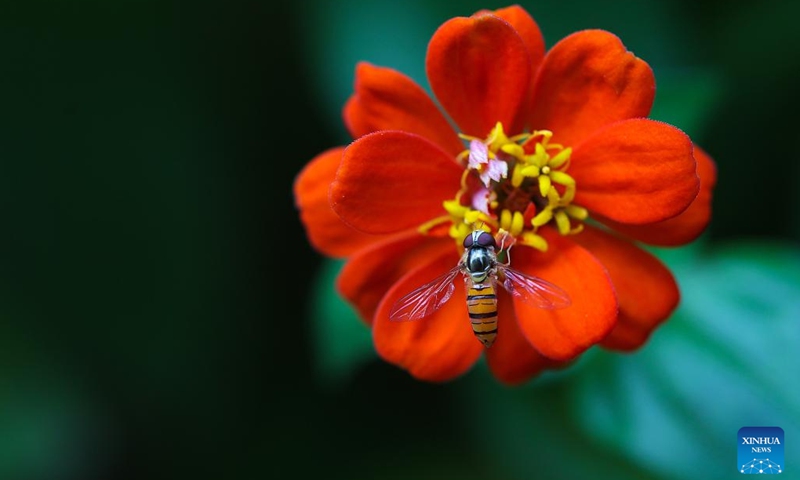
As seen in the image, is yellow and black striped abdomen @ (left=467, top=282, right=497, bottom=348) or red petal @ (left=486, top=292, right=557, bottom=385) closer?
yellow and black striped abdomen @ (left=467, top=282, right=497, bottom=348)

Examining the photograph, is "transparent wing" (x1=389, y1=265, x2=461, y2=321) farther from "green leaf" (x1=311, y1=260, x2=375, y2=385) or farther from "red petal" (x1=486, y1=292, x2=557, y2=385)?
"green leaf" (x1=311, y1=260, x2=375, y2=385)

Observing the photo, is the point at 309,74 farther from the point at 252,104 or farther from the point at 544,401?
the point at 544,401

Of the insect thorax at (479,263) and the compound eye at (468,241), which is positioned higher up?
the compound eye at (468,241)

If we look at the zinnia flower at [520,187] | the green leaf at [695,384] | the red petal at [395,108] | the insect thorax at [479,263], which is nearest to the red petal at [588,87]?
the zinnia flower at [520,187]

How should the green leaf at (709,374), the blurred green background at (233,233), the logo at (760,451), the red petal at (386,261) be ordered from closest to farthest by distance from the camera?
the red petal at (386,261)
the logo at (760,451)
the green leaf at (709,374)
the blurred green background at (233,233)

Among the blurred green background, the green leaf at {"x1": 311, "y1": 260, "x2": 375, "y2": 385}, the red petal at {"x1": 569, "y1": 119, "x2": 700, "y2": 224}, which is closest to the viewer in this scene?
the red petal at {"x1": 569, "y1": 119, "x2": 700, "y2": 224}

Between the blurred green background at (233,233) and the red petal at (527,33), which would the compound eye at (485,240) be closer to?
the red petal at (527,33)

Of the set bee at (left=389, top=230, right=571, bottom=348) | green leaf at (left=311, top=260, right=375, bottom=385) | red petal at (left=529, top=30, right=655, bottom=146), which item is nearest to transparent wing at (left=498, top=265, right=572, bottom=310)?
bee at (left=389, top=230, right=571, bottom=348)

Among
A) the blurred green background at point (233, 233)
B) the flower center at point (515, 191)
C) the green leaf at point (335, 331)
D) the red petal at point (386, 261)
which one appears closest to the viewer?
the flower center at point (515, 191)
